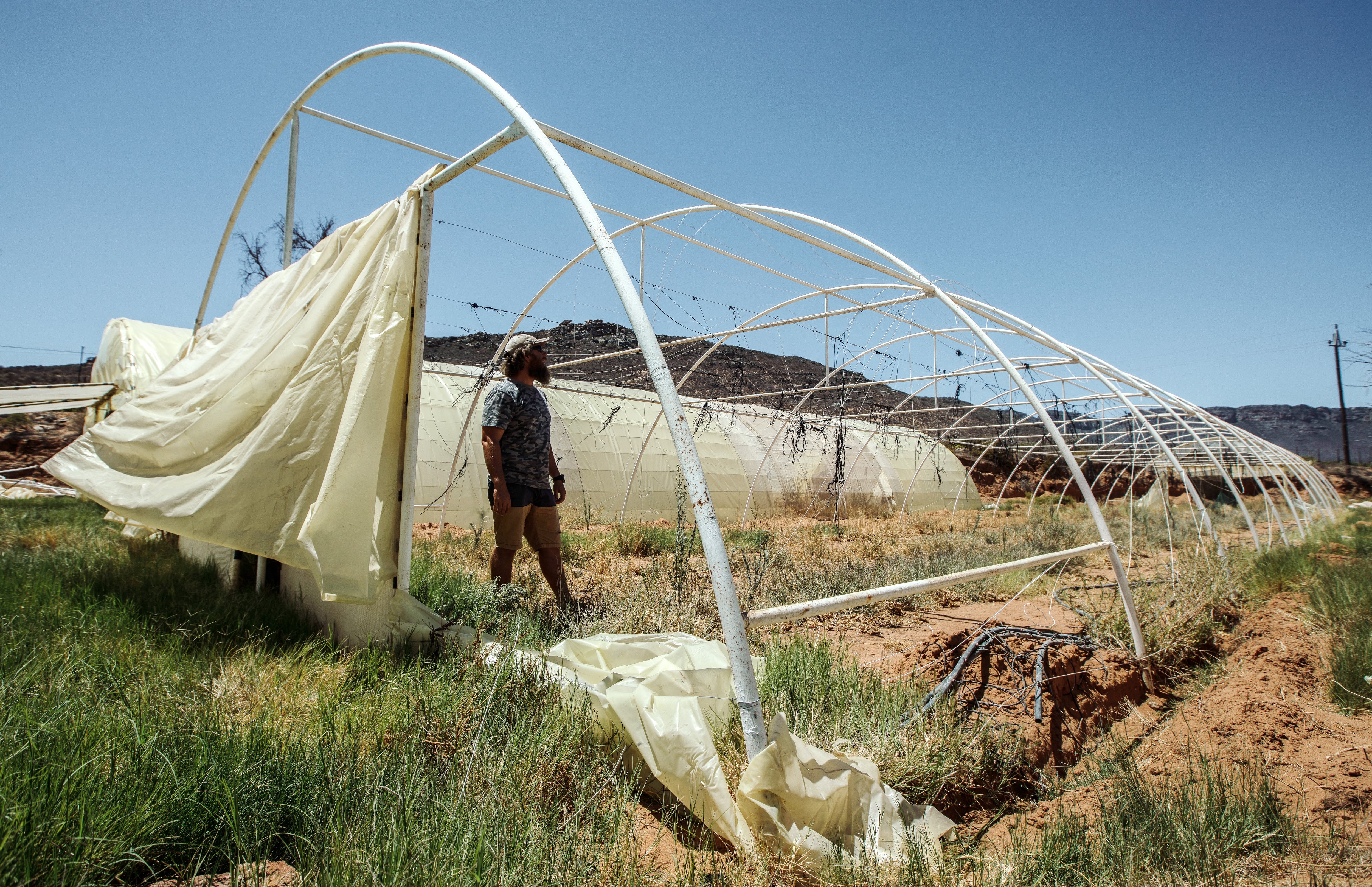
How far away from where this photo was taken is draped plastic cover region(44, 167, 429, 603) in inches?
136

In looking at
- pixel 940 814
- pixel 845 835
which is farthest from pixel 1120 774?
pixel 845 835

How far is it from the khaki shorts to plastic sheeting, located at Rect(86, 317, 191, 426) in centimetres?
822

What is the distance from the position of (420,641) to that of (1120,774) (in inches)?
130

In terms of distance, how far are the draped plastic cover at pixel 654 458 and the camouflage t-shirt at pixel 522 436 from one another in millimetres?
4272

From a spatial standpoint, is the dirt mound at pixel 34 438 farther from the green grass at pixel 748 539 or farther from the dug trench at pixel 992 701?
the dug trench at pixel 992 701

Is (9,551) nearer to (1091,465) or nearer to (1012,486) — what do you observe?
(1012,486)

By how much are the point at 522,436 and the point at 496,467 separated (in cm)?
37

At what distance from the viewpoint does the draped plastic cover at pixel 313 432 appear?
3465mm

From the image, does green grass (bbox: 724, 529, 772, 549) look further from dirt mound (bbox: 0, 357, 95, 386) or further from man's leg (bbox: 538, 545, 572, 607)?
dirt mound (bbox: 0, 357, 95, 386)

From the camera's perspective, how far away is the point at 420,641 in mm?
3633

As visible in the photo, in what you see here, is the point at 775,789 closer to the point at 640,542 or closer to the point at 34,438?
the point at 640,542

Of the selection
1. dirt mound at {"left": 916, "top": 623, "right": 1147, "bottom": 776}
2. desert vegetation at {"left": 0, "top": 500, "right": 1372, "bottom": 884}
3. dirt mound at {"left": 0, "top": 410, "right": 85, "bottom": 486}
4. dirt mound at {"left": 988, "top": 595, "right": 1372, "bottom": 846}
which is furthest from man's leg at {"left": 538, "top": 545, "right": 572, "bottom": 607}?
dirt mound at {"left": 0, "top": 410, "right": 85, "bottom": 486}

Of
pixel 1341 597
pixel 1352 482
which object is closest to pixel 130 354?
pixel 1341 597

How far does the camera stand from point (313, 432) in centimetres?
372
